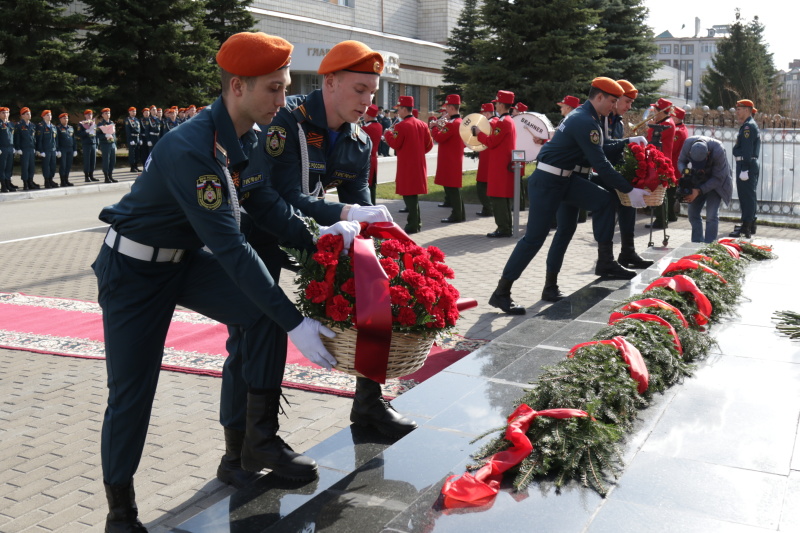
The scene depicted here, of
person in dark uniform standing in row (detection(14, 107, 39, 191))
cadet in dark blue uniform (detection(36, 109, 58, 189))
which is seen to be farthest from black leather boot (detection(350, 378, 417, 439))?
cadet in dark blue uniform (detection(36, 109, 58, 189))

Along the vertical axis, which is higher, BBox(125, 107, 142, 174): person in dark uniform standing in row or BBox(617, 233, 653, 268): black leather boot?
BBox(125, 107, 142, 174): person in dark uniform standing in row

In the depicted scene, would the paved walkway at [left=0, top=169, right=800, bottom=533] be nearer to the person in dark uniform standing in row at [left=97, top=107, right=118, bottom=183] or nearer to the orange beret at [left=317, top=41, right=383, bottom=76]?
the orange beret at [left=317, top=41, right=383, bottom=76]

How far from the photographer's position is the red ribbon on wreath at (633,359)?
4.09 metres

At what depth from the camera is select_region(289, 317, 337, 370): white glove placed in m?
3.22

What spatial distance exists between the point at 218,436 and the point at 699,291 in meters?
3.22

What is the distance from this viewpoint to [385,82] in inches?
2045

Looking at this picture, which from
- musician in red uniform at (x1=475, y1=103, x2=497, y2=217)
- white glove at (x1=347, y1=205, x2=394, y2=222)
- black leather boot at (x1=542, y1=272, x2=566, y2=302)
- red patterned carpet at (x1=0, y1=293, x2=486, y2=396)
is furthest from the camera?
musician in red uniform at (x1=475, y1=103, x2=497, y2=217)

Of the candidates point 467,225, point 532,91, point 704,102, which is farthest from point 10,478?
point 704,102

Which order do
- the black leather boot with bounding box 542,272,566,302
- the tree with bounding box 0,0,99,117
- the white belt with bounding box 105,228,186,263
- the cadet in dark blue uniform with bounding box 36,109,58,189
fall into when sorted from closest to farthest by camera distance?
1. the white belt with bounding box 105,228,186,263
2. the black leather boot with bounding box 542,272,566,302
3. the cadet in dark blue uniform with bounding box 36,109,58,189
4. the tree with bounding box 0,0,99,117

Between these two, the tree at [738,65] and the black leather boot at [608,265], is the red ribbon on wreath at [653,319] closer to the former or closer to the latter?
the black leather boot at [608,265]

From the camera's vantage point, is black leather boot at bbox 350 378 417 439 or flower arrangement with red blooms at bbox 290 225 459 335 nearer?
flower arrangement with red blooms at bbox 290 225 459 335

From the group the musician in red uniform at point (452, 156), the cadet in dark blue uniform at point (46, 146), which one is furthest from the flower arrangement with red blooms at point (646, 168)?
the cadet in dark blue uniform at point (46, 146)

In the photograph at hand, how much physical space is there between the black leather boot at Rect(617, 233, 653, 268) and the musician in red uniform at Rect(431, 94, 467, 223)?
19.0 ft

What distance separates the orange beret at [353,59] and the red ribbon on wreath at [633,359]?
5.84ft
